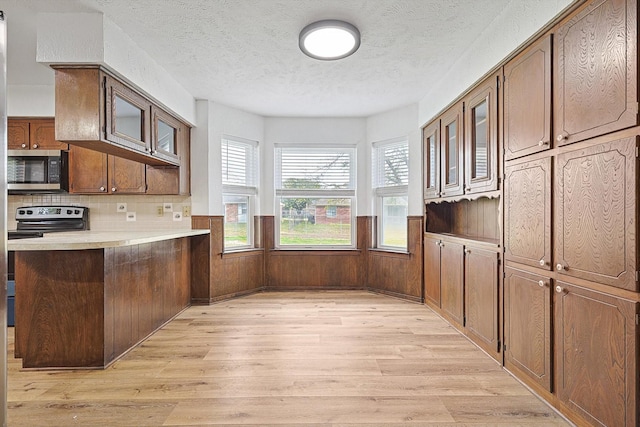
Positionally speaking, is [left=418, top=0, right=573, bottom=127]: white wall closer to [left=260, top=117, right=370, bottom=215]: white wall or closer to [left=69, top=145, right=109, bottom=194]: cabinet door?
[left=260, top=117, right=370, bottom=215]: white wall

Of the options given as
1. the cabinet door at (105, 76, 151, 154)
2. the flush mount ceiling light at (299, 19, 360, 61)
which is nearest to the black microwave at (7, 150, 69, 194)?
the cabinet door at (105, 76, 151, 154)

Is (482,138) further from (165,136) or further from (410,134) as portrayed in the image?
(165,136)

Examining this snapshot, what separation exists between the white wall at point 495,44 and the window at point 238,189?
2508mm

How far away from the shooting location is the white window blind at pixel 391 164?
4.70 meters

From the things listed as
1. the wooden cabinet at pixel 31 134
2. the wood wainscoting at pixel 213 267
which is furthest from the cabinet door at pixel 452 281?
the wooden cabinet at pixel 31 134

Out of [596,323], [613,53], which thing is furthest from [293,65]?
[596,323]

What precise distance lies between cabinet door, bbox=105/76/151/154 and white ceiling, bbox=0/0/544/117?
A: 418 mm

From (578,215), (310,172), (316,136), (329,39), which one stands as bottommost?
(578,215)

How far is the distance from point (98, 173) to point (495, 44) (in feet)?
13.7

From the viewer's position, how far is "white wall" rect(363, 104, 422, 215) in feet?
14.6

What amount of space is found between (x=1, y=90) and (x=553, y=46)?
262 cm

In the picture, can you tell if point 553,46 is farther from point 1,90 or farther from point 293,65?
point 1,90

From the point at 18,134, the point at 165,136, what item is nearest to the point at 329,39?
the point at 165,136

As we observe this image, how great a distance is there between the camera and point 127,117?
9.95 feet
